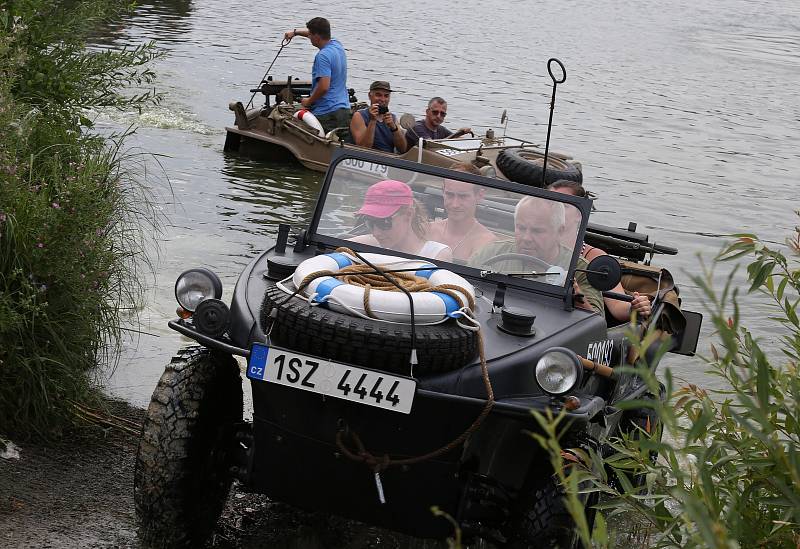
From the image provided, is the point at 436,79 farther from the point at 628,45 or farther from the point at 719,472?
the point at 719,472

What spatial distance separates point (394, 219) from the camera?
226 inches

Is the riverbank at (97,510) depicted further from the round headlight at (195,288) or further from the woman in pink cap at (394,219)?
the woman in pink cap at (394,219)

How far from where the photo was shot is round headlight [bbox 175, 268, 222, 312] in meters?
5.10

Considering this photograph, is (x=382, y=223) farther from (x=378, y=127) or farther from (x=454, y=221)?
(x=378, y=127)

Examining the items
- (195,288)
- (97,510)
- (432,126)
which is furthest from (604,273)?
(432,126)

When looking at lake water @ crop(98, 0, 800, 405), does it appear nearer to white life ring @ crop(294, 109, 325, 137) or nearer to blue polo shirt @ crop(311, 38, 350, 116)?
white life ring @ crop(294, 109, 325, 137)

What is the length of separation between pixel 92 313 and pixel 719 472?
156 inches

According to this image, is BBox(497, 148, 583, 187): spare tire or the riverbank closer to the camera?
the riverbank

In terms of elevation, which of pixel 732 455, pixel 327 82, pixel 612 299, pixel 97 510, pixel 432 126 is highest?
pixel 732 455

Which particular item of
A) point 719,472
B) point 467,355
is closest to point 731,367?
point 719,472

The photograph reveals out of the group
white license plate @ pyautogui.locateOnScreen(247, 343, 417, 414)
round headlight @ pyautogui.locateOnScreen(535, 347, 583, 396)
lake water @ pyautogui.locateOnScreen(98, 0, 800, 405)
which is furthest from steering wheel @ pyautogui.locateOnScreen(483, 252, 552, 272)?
lake water @ pyautogui.locateOnScreen(98, 0, 800, 405)

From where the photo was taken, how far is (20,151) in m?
5.96

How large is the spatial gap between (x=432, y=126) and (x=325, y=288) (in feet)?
30.9

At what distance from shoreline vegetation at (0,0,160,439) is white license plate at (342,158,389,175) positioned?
50.8 inches
